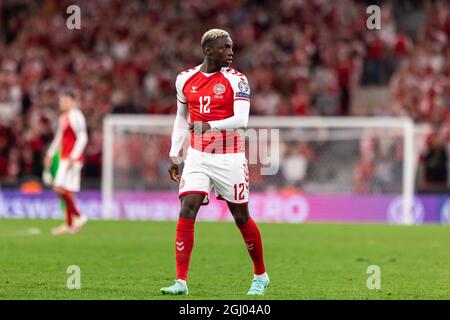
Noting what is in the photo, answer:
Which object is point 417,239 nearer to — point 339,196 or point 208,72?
point 339,196

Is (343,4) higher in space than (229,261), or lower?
higher

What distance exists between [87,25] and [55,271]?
1820 cm

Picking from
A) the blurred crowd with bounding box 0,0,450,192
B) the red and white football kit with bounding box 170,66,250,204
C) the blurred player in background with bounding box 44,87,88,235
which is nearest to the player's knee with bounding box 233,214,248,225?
the red and white football kit with bounding box 170,66,250,204

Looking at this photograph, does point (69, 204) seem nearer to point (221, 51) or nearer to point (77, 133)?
point (77, 133)

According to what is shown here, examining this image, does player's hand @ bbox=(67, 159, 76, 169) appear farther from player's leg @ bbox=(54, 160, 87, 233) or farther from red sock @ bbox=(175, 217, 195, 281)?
red sock @ bbox=(175, 217, 195, 281)

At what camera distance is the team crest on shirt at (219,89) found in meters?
10.1

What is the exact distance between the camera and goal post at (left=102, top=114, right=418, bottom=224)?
24281mm

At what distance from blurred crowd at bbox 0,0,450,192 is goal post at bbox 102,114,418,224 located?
313mm

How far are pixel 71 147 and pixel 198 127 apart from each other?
9.49 meters

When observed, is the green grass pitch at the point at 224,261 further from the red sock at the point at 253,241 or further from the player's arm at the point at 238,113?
the player's arm at the point at 238,113

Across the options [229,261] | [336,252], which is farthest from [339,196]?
[229,261]

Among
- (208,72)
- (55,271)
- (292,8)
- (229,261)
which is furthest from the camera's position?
(292,8)

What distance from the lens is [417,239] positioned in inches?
724
